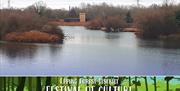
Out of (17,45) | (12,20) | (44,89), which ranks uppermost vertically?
(12,20)

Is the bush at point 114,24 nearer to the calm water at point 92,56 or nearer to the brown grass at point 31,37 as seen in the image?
the calm water at point 92,56

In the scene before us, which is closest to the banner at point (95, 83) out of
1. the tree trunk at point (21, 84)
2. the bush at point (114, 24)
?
the tree trunk at point (21, 84)

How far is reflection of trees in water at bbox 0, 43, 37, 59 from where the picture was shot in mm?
2799

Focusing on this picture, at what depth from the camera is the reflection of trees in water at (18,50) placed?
2.80 meters

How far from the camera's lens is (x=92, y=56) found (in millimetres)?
2832

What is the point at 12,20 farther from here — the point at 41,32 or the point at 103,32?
the point at 103,32

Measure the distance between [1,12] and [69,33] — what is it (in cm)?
51

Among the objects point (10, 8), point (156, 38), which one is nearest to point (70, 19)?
point (10, 8)

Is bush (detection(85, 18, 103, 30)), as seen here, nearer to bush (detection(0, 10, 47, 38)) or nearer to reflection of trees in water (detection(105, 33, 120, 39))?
reflection of trees in water (detection(105, 33, 120, 39))

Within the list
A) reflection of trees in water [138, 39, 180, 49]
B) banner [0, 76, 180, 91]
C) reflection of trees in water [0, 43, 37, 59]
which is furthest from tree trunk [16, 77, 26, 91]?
reflection of trees in water [138, 39, 180, 49]

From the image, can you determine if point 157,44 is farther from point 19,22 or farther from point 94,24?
point 19,22

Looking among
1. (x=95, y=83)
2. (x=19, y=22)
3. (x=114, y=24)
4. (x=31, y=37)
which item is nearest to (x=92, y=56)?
(x=95, y=83)

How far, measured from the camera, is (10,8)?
281cm

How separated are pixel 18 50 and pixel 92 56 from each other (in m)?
0.54
